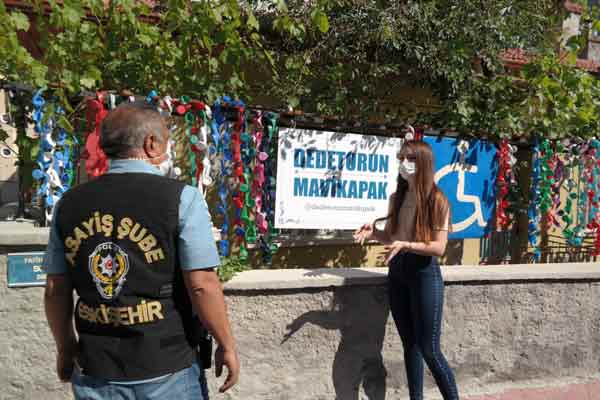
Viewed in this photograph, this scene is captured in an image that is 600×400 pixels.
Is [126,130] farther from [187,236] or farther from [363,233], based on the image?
[363,233]

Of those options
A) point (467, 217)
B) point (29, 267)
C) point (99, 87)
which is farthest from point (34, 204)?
point (467, 217)

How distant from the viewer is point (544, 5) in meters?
5.96

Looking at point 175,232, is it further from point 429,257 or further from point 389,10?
point 389,10

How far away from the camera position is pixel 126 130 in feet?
5.67

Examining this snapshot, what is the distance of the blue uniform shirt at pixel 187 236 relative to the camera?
170cm

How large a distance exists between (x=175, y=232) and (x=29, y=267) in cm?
158

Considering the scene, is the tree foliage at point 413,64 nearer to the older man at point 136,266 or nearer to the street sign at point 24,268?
the street sign at point 24,268

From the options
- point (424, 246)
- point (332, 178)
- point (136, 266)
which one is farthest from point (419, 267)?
point (136, 266)

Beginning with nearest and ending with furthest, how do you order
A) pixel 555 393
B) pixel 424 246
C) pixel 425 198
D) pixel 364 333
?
pixel 424 246, pixel 425 198, pixel 364 333, pixel 555 393

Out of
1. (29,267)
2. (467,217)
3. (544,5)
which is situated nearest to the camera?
(29,267)

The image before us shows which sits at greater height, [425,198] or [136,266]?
[425,198]

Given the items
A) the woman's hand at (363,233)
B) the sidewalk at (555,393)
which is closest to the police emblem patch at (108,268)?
the woman's hand at (363,233)

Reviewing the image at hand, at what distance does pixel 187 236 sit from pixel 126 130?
1.31 ft

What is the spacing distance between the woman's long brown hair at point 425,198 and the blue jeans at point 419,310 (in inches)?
6.8
